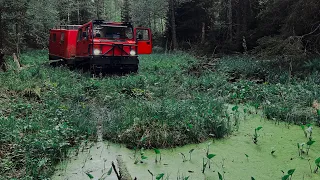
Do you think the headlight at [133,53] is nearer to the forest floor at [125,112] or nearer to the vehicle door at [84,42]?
the vehicle door at [84,42]

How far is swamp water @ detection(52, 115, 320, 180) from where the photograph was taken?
3877mm

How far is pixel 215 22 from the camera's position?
81.1ft

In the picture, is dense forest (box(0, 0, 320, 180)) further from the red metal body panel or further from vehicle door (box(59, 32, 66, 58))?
vehicle door (box(59, 32, 66, 58))

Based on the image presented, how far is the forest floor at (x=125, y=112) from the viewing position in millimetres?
4367

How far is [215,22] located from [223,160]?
71.3ft

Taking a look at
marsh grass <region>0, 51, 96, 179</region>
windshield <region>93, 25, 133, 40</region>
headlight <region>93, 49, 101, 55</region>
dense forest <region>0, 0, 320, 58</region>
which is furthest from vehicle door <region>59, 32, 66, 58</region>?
marsh grass <region>0, 51, 96, 179</region>

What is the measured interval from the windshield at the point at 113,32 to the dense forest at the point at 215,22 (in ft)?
14.6

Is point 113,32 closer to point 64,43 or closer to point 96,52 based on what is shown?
point 96,52

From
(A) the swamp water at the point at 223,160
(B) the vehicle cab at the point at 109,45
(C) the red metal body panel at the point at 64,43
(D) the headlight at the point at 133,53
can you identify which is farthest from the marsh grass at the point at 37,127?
(C) the red metal body panel at the point at 64,43

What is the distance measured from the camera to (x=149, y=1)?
28.8 metres

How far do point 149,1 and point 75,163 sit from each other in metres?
26.3

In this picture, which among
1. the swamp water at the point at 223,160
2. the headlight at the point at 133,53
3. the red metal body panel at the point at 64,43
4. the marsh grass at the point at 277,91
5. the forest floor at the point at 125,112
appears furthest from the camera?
the red metal body panel at the point at 64,43

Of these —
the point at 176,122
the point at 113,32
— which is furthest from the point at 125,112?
the point at 113,32

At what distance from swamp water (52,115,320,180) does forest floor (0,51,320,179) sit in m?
0.22
